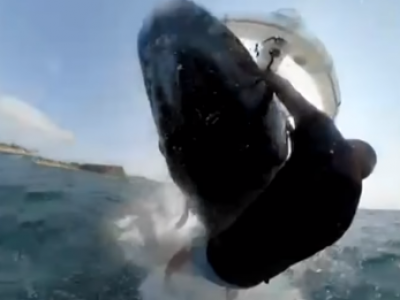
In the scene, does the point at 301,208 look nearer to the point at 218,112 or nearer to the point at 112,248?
the point at 218,112

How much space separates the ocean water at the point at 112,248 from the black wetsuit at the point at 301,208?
0.39m

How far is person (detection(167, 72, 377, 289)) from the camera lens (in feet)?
6.02

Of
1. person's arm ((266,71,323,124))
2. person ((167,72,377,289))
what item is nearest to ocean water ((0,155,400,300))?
person ((167,72,377,289))

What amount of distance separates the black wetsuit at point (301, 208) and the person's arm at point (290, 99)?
25mm

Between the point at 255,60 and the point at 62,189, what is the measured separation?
2063 mm

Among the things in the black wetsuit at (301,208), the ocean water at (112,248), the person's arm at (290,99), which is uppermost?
the person's arm at (290,99)

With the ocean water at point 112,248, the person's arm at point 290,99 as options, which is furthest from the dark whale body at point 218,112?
the ocean water at point 112,248

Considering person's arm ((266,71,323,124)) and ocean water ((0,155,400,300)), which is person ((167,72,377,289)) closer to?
person's arm ((266,71,323,124))

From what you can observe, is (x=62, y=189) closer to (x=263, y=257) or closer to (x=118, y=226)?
(x=118, y=226)

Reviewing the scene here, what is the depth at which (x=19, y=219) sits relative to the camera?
3.34 m

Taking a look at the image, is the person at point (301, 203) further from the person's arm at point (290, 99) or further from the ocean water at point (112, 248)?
the ocean water at point (112, 248)

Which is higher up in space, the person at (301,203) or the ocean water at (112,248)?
the person at (301,203)

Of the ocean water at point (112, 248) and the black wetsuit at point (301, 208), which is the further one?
the ocean water at point (112, 248)

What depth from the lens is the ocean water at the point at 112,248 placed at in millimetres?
2693
